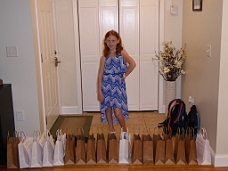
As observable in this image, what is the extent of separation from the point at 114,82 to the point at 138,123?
108 cm

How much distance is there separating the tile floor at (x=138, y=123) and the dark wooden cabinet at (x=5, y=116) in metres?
1.16

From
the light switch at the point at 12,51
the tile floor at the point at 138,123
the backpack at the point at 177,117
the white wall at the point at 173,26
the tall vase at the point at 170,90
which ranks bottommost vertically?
the tile floor at the point at 138,123

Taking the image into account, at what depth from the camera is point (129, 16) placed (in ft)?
14.2

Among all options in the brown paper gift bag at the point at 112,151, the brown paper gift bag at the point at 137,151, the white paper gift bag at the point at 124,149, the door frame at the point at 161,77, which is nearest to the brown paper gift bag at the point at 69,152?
the brown paper gift bag at the point at 112,151

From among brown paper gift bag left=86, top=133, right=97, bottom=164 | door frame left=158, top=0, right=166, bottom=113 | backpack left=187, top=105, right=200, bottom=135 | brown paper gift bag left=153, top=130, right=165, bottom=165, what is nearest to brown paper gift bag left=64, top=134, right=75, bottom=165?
brown paper gift bag left=86, top=133, right=97, bottom=164

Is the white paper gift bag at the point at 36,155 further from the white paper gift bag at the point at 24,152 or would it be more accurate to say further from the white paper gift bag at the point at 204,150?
the white paper gift bag at the point at 204,150

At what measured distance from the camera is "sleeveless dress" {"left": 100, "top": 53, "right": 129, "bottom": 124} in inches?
128

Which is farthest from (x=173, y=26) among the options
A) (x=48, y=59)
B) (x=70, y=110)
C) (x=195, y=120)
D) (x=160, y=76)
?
(x=70, y=110)

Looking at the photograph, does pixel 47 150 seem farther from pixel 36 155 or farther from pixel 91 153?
pixel 91 153

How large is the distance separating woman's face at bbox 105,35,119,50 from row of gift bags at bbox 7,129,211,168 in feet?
3.16

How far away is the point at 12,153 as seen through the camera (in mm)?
2852

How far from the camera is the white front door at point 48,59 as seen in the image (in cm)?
352

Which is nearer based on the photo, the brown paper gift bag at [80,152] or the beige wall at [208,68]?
the beige wall at [208,68]

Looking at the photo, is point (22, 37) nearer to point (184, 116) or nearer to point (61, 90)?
point (61, 90)
